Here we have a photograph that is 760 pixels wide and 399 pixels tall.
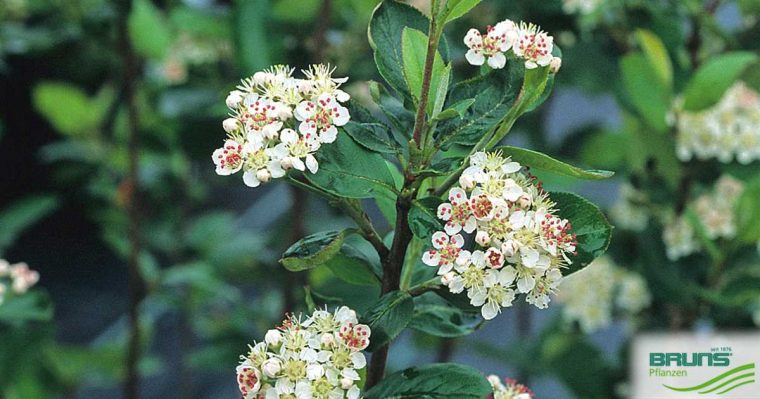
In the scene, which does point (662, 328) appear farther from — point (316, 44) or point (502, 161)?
point (502, 161)

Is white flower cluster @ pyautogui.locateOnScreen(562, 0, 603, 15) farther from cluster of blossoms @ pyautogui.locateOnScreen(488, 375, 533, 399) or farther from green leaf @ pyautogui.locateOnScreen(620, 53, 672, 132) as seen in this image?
cluster of blossoms @ pyautogui.locateOnScreen(488, 375, 533, 399)

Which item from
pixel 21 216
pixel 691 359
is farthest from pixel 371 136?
pixel 21 216

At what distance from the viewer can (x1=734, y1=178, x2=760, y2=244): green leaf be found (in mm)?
982

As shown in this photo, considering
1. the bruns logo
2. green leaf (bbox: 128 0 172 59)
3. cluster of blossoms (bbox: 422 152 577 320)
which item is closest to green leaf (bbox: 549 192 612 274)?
cluster of blossoms (bbox: 422 152 577 320)

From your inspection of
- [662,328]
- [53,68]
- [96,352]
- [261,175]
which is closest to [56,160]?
[53,68]

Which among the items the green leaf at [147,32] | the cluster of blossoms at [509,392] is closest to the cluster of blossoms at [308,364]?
the cluster of blossoms at [509,392]

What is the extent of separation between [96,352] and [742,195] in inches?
37.9

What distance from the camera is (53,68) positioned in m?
1.50

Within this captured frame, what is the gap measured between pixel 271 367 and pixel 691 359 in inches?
17.3

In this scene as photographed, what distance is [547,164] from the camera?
0.46m

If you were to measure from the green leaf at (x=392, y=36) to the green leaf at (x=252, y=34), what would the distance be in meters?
0.62

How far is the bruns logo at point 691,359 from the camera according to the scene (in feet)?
2.44

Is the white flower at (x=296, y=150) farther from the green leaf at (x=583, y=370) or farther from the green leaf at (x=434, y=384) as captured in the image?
the green leaf at (x=583, y=370)

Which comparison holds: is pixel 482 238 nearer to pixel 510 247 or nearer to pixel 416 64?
pixel 510 247
